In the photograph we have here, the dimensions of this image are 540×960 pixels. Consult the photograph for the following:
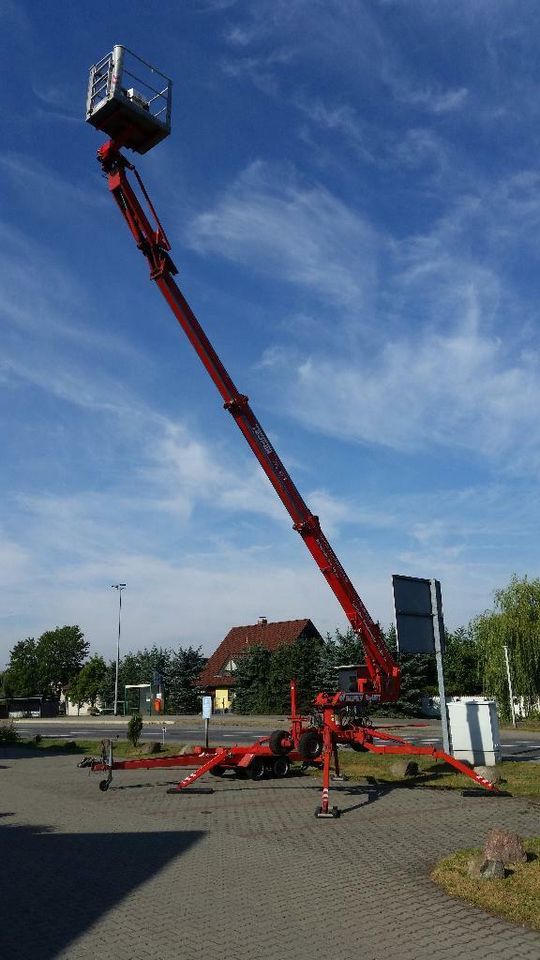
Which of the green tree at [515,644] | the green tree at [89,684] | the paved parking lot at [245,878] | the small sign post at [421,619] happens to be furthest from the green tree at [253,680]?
the paved parking lot at [245,878]

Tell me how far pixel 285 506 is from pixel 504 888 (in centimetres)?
1116

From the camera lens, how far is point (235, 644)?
2606 inches

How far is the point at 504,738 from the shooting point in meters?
29.2

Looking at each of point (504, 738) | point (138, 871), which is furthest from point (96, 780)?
point (504, 738)

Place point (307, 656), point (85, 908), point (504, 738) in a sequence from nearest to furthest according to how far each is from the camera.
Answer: point (85, 908) < point (504, 738) < point (307, 656)

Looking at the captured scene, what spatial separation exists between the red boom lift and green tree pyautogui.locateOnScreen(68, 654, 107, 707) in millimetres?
57270

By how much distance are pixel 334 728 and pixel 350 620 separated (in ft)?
11.3

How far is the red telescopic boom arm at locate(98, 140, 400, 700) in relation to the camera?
16.0m

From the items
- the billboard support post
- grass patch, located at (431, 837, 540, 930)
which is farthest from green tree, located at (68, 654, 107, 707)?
grass patch, located at (431, 837, 540, 930)

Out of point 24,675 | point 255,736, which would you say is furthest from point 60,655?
point 255,736

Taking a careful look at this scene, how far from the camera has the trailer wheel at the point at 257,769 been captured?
653 inches

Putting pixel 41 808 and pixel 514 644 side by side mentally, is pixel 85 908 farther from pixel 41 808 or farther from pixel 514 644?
pixel 514 644

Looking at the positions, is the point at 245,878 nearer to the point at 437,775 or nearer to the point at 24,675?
the point at 437,775

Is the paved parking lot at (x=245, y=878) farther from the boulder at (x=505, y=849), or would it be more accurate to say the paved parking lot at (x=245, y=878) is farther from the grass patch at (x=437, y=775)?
the grass patch at (x=437, y=775)
